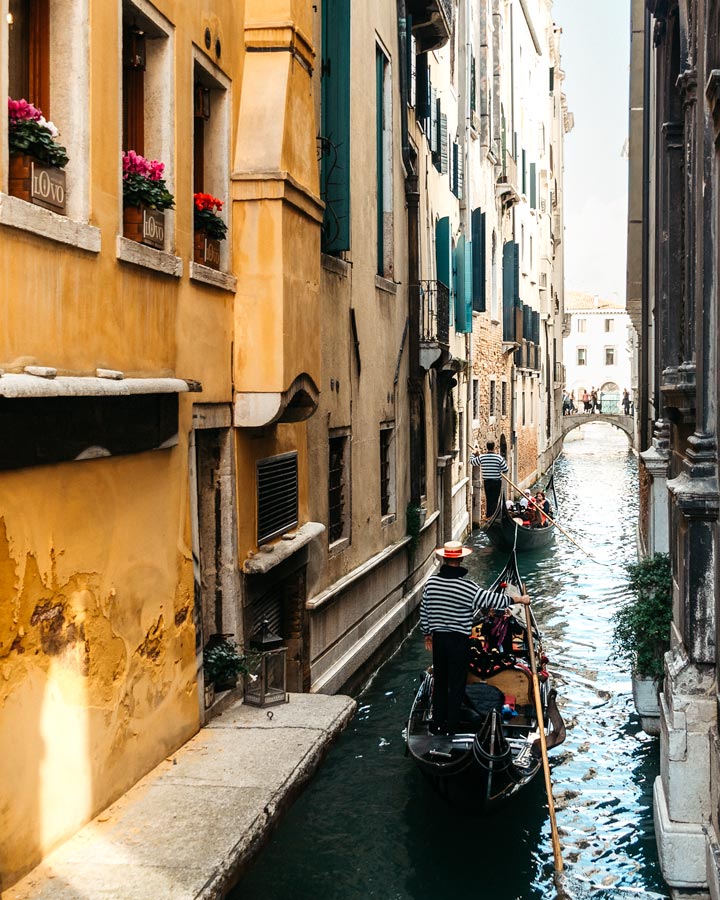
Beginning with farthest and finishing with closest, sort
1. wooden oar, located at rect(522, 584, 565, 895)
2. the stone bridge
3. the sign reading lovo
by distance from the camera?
1. the stone bridge
2. wooden oar, located at rect(522, 584, 565, 895)
3. the sign reading lovo

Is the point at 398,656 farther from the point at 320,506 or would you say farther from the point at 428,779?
the point at 428,779

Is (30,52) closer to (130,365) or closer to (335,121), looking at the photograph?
(130,365)

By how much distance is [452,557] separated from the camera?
7.82 metres

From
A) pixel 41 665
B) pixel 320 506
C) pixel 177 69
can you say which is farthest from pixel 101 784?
pixel 320 506

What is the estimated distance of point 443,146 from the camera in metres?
17.5

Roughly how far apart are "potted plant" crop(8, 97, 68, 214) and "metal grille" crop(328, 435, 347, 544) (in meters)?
5.76

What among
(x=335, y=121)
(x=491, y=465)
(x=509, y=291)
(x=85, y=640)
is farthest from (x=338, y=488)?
(x=509, y=291)

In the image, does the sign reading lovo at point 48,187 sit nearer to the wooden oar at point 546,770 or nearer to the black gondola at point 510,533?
the wooden oar at point 546,770

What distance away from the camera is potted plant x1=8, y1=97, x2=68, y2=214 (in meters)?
4.13

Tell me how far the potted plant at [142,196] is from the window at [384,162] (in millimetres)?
6508

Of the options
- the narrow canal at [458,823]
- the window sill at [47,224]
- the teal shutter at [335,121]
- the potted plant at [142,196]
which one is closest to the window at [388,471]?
the narrow canal at [458,823]

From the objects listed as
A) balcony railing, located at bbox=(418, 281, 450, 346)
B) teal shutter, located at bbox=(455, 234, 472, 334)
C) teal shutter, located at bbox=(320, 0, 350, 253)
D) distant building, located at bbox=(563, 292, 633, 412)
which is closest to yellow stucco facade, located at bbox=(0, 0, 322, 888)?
teal shutter, located at bbox=(320, 0, 350, 253)

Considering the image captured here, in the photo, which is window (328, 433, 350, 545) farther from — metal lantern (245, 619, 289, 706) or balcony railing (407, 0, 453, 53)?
balcony railing (407, 0, 453, 53)

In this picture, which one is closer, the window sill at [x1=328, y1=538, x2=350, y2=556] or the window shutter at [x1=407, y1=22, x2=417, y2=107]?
the window sill at [x1=328, y1=538, x2=350, y2=556]
